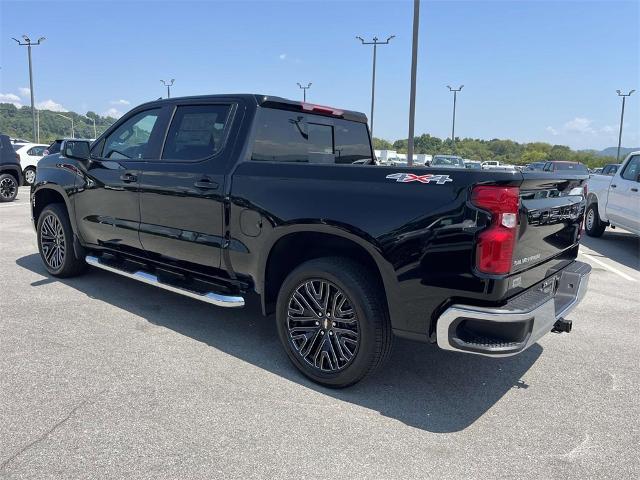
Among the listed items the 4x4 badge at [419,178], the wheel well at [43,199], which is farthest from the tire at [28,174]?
the 4x4 badge at [419,178]

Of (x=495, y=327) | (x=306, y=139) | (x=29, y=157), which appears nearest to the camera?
(x=495, y=327)

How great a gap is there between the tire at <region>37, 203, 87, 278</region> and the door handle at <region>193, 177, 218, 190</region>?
2.40 m

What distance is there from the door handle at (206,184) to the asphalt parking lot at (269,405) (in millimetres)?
1272

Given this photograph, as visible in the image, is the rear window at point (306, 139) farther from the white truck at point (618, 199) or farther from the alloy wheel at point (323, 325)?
the white truck at point (618, 199)

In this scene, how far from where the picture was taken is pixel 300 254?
377 centimetres

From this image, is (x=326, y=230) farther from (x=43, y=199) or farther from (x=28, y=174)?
(x=28, y=174)

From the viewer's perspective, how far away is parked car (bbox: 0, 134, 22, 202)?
12602 mm

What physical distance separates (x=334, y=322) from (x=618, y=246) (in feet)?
29.1

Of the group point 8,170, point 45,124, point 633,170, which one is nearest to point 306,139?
point 633,170

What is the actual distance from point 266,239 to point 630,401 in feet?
8.78

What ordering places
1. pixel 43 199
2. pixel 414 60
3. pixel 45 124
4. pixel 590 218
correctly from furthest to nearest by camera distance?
pixel 45 124 < pixel 414 60 < pixel 590 218 < pixel 43 199

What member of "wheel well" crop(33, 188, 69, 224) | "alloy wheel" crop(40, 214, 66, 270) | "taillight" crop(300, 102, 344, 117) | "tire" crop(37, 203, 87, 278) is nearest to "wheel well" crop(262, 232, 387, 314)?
"taillight" crop(300, 102, 344, 117)

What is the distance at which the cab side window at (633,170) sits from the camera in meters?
8.94

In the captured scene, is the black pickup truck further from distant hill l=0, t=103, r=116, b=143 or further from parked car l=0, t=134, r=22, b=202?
distant hill l=0, t=103, r=116, b=143
